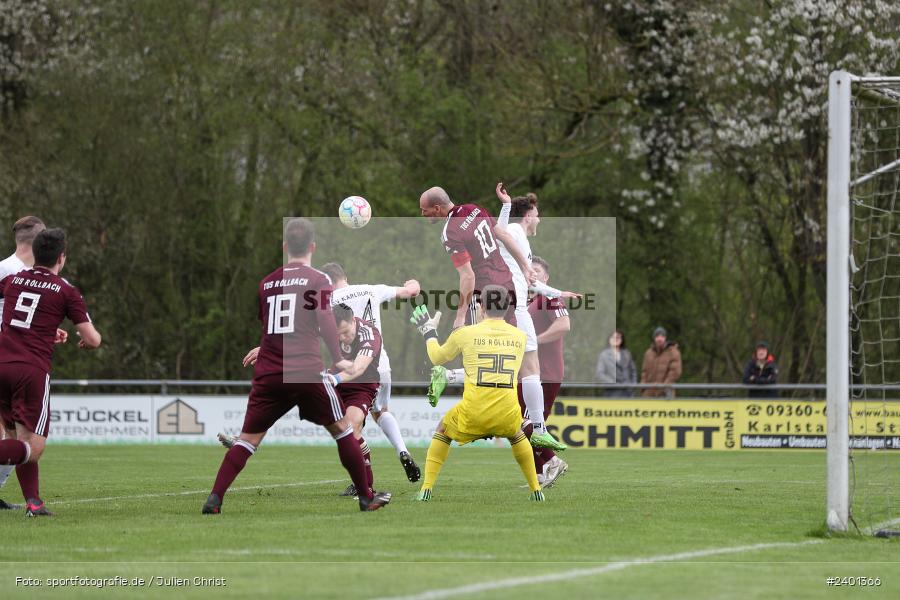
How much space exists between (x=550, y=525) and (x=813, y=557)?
1.99 meters

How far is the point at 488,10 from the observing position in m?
32.2

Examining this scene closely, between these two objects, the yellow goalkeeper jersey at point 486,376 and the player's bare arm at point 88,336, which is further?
the yellow goalkeeper jersey at point 486,376

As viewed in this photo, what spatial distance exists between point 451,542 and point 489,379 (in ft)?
8.32

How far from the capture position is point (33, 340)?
10164mm

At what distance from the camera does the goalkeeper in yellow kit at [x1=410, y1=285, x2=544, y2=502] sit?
34.9 feet

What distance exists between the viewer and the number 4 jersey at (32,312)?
10125 mm

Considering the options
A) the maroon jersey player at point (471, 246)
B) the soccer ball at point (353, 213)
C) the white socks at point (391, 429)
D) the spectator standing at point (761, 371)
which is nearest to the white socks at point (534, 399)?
the maroon jersey player at point (471, 246)

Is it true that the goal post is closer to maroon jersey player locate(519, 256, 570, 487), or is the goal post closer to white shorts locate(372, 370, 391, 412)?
maroon jersey player locate(519, 256, 570, 487)

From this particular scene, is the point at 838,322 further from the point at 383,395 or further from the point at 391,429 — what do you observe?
the point at 383,395

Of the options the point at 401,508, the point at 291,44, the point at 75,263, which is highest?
the point at 291,44

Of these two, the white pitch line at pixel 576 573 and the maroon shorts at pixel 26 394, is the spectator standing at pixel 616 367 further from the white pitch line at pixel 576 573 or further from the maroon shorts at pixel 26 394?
the white pitch line at pixel 576 573

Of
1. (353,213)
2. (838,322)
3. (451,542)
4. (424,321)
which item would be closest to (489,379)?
(424,321)

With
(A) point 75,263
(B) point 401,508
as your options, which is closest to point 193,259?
(A) point 75,263

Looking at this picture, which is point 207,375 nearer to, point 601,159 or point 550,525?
point 601,159
